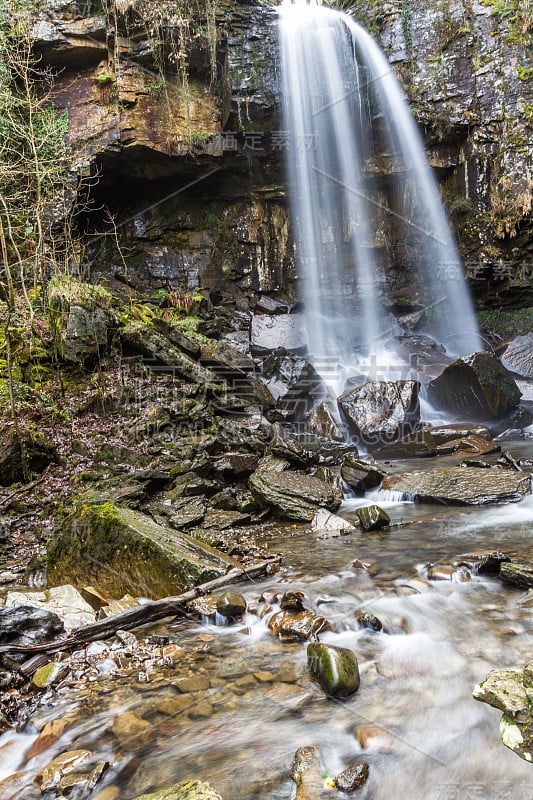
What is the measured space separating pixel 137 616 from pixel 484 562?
267 cm

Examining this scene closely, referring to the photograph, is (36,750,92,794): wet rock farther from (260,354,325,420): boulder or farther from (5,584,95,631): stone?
(260,354,325,420): boulder

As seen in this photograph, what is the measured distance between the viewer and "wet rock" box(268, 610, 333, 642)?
2945 mm

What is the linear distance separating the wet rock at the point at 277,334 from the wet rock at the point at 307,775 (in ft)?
38.2

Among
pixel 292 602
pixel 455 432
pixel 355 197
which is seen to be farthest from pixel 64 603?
pixel 355 197

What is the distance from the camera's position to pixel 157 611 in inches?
127

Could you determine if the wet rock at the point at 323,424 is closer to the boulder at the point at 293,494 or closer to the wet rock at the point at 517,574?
the boulder at the point at 293,494

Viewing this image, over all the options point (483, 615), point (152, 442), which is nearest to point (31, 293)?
point (152, 442)

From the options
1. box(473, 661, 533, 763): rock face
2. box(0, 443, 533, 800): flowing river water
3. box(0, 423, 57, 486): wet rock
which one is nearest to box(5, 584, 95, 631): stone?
box(0, 443, 533, 800): flowing river water

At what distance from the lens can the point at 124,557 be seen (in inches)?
146

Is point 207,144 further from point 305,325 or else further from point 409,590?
point 409,590

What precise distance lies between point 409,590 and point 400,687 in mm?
1153

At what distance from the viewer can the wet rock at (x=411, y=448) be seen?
8.53m

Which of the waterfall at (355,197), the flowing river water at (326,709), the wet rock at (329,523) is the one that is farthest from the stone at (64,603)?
the waterfall at (355,197)

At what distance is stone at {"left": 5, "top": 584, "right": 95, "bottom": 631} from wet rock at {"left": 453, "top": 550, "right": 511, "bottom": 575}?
9.52ft
